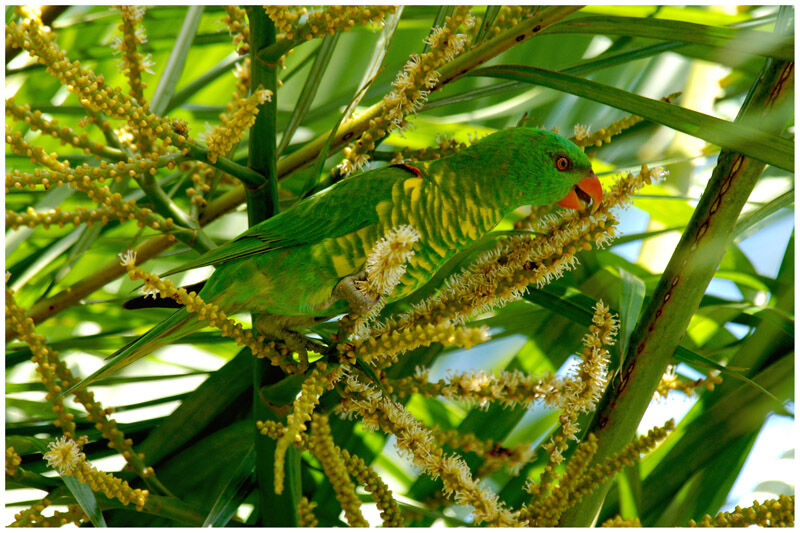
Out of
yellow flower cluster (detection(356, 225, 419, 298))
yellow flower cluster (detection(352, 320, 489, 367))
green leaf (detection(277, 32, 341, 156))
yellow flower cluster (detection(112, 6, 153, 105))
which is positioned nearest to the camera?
yellow flower cluster (detection(352, 320, 489, 367))

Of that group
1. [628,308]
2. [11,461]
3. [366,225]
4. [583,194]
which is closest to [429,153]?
[366,225]

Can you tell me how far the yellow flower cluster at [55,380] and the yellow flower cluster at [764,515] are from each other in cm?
76

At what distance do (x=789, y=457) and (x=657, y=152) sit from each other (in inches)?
29.4

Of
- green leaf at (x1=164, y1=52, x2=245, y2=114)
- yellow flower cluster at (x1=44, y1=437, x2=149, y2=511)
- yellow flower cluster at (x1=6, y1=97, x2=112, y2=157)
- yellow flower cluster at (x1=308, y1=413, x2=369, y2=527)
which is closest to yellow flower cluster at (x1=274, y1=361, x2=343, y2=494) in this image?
yellow flower cluster at (x1=308, y1=413, x2=369, y2=527)

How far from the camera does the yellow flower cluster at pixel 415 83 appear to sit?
81 cm

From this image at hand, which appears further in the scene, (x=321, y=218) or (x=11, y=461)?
(x=321, y=218)

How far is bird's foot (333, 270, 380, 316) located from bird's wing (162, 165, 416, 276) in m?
0.09

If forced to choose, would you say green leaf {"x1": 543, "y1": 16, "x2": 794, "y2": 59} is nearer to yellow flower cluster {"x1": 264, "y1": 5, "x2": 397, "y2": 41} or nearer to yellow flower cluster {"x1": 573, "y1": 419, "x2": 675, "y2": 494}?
yellow flower cluster {"x1": 264, "y1": 5, "x2": 397, "y2": 41}

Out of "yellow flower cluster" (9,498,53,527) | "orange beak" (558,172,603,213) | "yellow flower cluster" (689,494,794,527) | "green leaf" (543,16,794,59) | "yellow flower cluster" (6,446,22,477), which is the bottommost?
"yellow flower cluster" (9,498,53,527)

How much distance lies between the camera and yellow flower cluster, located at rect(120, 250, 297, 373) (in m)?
0.62

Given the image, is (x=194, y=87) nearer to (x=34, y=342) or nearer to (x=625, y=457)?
(x=34, y=342)

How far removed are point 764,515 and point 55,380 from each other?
901mm

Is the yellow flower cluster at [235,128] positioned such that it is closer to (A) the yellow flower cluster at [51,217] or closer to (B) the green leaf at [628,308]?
(A) the yellow flower cluster at [51,217]

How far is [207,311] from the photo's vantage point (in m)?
0.70
